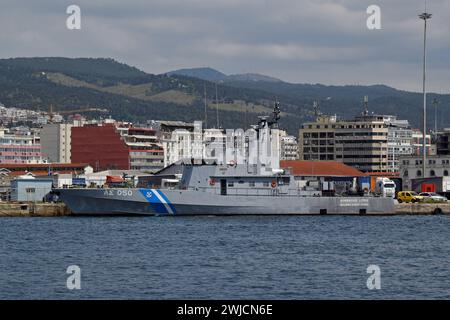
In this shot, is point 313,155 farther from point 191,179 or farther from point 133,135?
point 191,179

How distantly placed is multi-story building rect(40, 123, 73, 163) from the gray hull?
107 m

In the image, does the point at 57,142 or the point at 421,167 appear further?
the point at 57,142

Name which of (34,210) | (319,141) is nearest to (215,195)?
(34,210)

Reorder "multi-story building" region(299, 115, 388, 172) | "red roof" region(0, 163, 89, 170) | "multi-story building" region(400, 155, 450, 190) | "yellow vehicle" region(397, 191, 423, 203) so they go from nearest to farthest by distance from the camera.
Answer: "yellow vehicle" region(397, 191, 423, 203)
"multi-story building" region(400, 155, 450, 190)
"red roof" region(0, 163, 89, 170)
"multi-story building" region(299, 115, 388, 172)

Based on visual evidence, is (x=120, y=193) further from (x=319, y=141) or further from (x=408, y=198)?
(x=319, y=141)

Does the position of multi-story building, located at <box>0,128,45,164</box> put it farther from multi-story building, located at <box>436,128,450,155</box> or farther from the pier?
the pier

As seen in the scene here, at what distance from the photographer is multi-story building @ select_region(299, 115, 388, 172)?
187500 mm

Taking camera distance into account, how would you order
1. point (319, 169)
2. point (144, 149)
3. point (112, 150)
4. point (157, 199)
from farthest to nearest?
point (144, 149), point (112, 150), point (319, 169), point (157, 199)

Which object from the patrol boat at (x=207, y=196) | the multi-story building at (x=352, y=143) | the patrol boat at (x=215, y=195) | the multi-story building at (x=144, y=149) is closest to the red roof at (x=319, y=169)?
the patrol boat at (x=215, y=195)

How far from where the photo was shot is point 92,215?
74500mm

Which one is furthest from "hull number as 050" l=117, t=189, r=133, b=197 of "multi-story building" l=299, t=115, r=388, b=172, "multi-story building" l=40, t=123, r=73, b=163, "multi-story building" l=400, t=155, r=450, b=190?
"multi-story building" l=299, t=115, r=388, b=172

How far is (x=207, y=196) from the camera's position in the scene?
7162 centimetres

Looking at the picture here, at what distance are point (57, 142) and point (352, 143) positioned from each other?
190 ft

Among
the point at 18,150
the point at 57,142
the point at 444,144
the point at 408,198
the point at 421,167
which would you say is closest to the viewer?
the point at 408,198
